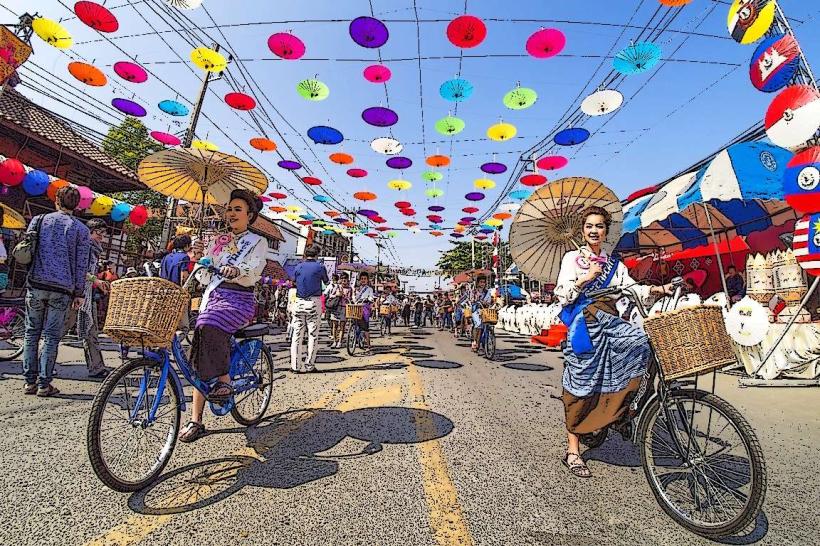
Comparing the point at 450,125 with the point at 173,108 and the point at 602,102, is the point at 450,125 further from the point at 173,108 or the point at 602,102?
the point at 173,108

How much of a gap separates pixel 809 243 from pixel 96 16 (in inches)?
502

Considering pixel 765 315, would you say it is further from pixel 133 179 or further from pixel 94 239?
pixel 133 179

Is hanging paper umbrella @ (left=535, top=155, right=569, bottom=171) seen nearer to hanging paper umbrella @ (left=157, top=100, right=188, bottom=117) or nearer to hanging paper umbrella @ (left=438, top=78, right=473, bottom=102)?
hanging paper umbrella @ (left=438, top=78, right=473, bottom=102)

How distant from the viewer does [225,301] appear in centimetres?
317

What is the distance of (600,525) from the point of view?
2098 mm

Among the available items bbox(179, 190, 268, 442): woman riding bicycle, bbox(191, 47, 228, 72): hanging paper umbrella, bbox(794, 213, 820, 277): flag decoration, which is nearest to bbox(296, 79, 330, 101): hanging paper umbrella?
bbox(191, 47, 228, 72): hanging paper umbrella

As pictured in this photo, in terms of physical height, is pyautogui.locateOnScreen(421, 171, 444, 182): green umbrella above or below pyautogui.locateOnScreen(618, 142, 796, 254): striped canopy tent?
above

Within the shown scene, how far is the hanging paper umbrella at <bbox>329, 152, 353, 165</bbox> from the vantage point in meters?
13.8

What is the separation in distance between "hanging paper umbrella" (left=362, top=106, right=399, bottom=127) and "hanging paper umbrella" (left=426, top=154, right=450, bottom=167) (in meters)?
3.35

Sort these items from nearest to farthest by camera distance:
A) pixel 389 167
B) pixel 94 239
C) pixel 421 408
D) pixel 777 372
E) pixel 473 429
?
pixel 473 429, pixel 421 408, pixel 94 239, pixel 777 372, pixel 389 167

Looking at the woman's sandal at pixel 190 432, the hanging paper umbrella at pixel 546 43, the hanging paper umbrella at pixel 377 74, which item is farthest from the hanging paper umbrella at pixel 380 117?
the woman's sandal at pixel 190 432

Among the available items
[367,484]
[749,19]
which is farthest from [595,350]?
[749,19]

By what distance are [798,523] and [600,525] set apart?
115 cm

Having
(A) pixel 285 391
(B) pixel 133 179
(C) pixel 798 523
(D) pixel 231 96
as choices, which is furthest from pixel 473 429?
(B) pixel 133 179
